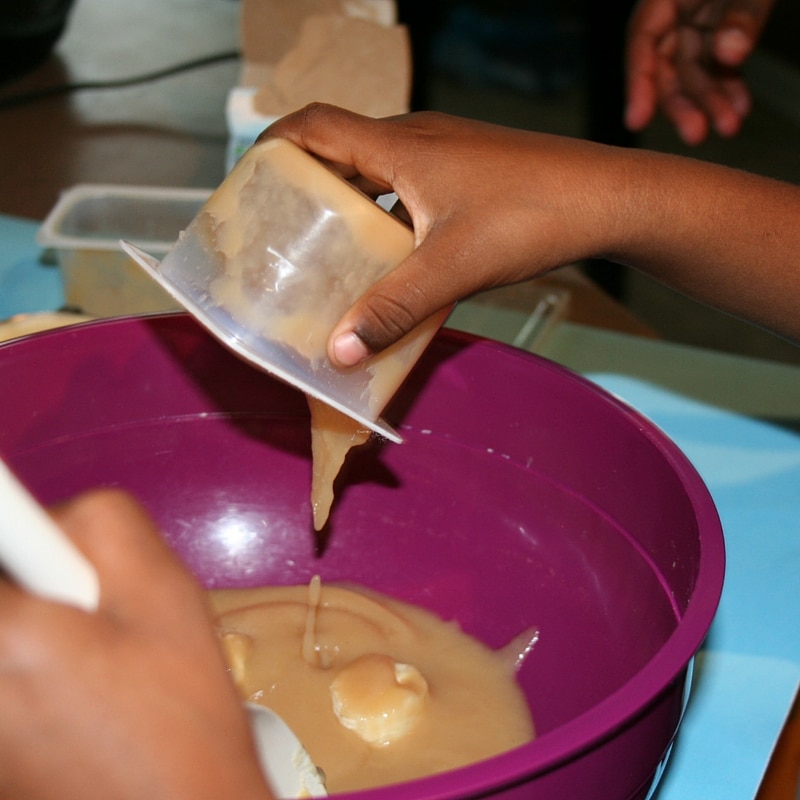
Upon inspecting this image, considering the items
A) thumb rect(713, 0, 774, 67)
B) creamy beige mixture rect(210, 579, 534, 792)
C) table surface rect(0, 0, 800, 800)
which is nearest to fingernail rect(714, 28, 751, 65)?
thumb rect(713, 0, 774, 67)

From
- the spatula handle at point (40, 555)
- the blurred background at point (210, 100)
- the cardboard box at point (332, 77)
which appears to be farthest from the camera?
the blurred background at point (210, 100)

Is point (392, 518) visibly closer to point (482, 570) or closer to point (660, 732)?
point (482, 570)

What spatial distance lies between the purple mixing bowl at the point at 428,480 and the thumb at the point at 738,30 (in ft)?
1.18

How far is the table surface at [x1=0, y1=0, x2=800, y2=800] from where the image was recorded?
96 centimetres

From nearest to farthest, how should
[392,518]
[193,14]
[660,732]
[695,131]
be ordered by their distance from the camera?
[660,732]
[392,518]
[695,131]
[193,14]

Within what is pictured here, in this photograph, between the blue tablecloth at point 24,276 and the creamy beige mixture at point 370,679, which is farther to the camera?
the blue tablecloth at point 24,276

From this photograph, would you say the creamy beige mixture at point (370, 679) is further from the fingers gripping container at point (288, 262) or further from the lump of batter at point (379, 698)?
the fingers gripping container at point (288, 262)

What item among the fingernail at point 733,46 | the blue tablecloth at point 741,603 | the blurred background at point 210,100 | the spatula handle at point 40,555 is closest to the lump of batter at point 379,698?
the blue tablecloth at point 741,603

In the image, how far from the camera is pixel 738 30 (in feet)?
2.52

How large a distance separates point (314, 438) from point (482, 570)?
13 cm

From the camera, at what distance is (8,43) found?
5.06ft

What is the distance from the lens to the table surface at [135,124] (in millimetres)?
959

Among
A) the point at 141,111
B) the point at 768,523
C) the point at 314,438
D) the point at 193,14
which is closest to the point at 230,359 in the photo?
the point at 314,438

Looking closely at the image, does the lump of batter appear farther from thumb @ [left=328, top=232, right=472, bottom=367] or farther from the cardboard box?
the cardboard box
